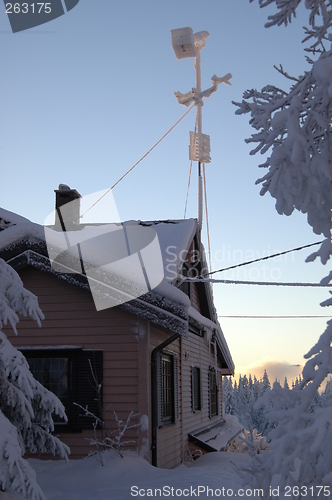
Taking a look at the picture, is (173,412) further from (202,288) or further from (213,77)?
(213,77)

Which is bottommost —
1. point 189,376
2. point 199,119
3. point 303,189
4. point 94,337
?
point 189,376

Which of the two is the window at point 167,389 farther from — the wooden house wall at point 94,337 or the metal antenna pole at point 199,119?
the metal antenna pole at point 199,119

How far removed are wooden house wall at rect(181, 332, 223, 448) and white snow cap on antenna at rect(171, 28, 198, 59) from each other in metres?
10.2

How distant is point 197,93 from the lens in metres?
17.7

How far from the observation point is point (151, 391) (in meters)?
9.13

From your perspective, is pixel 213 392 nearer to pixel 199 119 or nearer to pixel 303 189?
pixel 199 119

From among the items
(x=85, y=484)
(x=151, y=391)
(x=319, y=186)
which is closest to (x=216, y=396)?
(x=151, y=391)

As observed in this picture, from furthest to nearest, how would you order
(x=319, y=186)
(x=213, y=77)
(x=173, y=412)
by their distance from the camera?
1. (x=213, y=77)
2. (x=173, y=412)
3. (x=319, y=186)

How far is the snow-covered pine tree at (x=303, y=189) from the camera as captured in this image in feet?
10.7

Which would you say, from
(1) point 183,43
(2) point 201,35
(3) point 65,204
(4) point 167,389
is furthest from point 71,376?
(2) point 201,35

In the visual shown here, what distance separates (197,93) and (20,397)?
48.0 feet

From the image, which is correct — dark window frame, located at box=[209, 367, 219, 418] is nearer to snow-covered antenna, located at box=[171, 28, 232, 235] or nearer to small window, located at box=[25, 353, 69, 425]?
snow-covered antenna, located at box=[171, 28, 232, 235]

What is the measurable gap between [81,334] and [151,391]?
180 centimetres

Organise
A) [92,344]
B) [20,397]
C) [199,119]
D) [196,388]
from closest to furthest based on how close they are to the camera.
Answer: [20,397] < [92,344] < [196,388] < [199,119]
